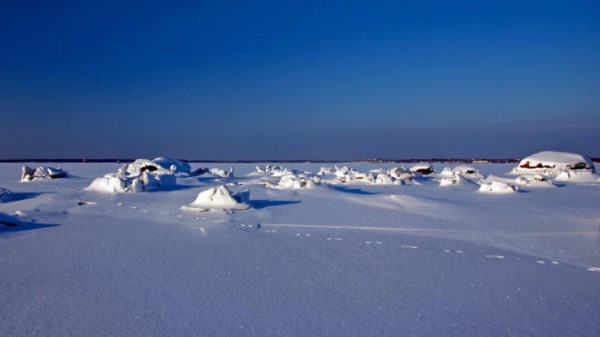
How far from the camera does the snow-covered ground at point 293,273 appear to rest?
6.54 ft

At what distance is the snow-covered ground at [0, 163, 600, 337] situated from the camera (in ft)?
6.54

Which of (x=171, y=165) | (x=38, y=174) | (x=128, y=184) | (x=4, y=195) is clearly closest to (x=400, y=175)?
(x=171, y=165)

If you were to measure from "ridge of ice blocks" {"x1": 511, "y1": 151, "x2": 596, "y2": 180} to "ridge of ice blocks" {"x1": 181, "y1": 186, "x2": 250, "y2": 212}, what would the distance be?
16500mm

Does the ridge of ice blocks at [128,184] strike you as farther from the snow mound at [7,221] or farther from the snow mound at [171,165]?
the snow mound at [171,165]

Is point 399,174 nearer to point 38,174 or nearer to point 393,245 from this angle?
point 393,245

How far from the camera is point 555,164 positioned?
18891mm

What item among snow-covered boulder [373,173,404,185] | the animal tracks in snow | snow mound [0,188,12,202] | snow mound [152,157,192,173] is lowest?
the animal tracks in snow

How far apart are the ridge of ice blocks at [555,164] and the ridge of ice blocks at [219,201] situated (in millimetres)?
16500

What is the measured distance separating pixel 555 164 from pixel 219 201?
18.4m

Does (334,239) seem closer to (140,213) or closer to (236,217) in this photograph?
(236,217)

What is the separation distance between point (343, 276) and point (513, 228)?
302 cm

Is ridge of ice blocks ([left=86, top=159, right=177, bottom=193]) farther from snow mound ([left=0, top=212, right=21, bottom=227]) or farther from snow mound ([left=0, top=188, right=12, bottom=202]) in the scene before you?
snow mound ([left=0, top=212, right=21, bottom=227])

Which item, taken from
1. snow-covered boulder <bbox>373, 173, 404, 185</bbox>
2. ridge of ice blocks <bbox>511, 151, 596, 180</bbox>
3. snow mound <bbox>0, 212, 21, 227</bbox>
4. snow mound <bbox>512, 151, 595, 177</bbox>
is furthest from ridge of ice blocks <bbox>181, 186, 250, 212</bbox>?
snow mound <bbox>512, 151, 595, 177</bbox>

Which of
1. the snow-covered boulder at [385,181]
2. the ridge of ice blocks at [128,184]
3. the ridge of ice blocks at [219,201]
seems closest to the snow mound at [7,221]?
the ridge of ice blocks at [219,201]
